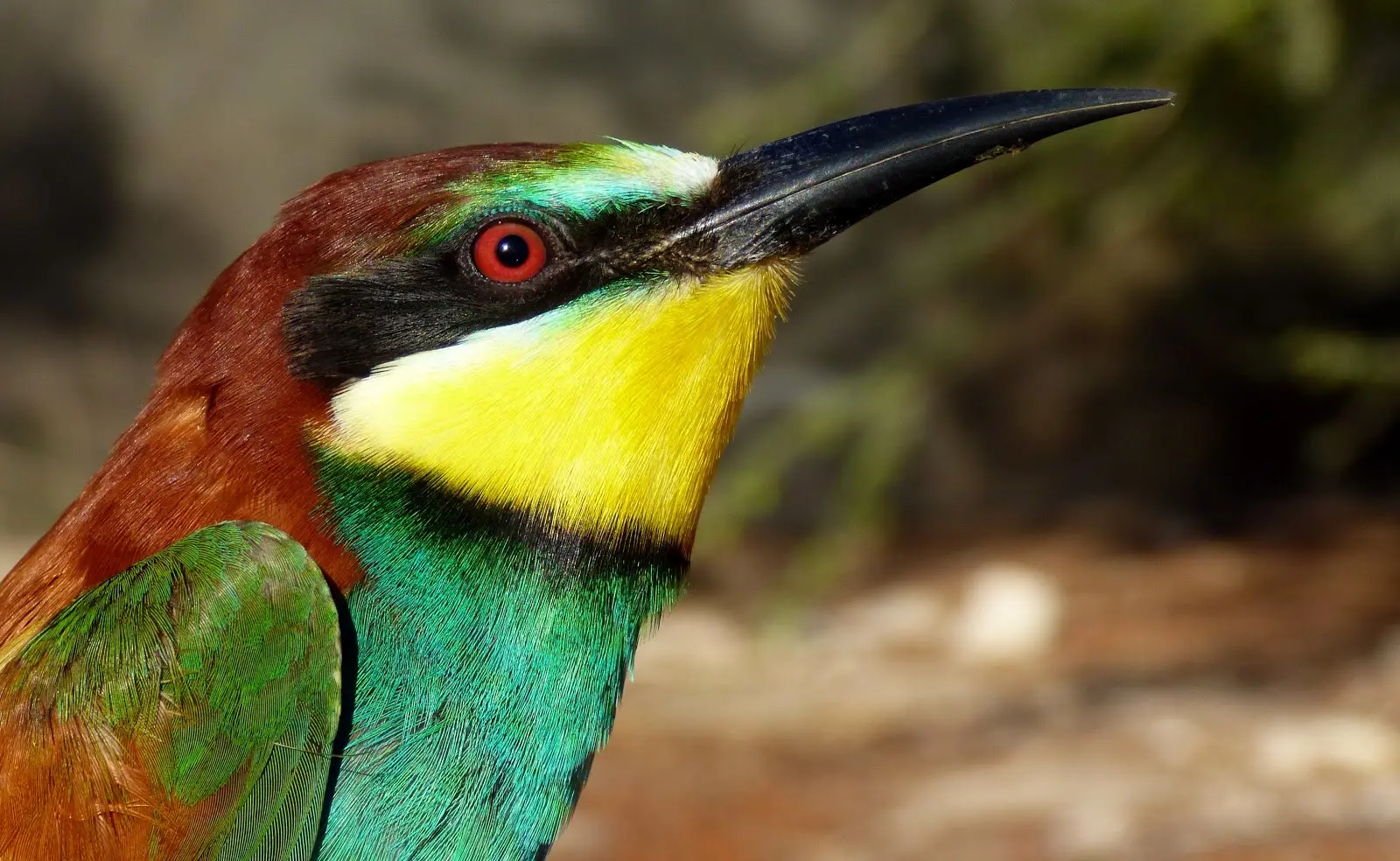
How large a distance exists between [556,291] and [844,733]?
451cm

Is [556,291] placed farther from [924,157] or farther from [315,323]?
[924,157]

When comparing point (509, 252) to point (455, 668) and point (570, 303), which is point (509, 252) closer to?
point (570, 303)

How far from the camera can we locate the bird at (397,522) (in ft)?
5.53

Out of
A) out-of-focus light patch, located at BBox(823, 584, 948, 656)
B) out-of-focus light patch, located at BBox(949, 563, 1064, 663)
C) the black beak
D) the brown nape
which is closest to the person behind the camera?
the brown nape

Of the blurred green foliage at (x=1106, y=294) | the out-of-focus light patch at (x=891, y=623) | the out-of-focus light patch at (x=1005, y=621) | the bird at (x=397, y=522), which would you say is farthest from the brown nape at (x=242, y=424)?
the out-of-focus light patch at (x=891, y=623)

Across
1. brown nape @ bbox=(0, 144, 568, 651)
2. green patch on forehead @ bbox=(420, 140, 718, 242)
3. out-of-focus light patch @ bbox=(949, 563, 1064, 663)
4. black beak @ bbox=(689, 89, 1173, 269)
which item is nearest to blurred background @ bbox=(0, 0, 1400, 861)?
out-of-focus light patch @ bbox=(949, 563, 1064, 663)

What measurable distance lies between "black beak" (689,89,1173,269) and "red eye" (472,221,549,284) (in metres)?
0.27

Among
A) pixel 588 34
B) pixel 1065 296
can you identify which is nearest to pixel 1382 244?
pixel 1065 296

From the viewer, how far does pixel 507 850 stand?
182 cm

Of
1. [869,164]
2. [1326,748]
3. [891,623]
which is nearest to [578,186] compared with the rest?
[869,164]

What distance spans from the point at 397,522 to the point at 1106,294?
7441 mm

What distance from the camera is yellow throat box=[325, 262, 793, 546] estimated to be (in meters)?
1.80

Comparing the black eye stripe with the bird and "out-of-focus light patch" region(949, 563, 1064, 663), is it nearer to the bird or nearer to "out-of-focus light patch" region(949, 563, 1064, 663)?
the bird

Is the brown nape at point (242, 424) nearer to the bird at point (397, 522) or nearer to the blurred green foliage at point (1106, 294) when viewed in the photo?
the bird at point (397, 522)
